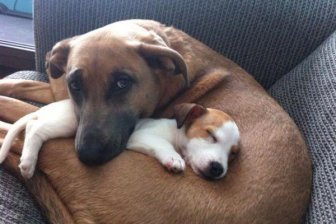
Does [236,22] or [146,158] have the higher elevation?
[236,22]

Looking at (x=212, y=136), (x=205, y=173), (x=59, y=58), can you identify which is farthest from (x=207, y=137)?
(x=59, y=58)

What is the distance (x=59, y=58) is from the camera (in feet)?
4.85

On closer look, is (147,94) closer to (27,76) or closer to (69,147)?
A: (69,147)

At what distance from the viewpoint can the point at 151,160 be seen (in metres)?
1.23

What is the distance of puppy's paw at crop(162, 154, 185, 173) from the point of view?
1195 mm

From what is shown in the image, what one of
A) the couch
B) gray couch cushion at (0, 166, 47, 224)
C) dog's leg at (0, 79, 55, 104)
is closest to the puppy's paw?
gray couch cushion at (0, 166, 47, 224)

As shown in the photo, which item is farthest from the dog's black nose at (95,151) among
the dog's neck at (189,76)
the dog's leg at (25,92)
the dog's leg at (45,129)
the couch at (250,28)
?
the couch at (250,28)

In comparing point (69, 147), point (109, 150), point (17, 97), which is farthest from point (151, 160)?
point (17, 97)

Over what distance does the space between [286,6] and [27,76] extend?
1.08 m

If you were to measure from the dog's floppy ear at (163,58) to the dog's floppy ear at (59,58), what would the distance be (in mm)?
274

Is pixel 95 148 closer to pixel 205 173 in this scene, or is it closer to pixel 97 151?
pixel 97 151

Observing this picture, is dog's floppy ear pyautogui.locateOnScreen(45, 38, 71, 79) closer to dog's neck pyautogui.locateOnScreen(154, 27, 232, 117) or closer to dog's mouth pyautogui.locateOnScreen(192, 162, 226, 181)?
dog's neck pyautogui.locateOnScreen(154, 27, 232, 117)

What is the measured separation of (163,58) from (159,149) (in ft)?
0.96

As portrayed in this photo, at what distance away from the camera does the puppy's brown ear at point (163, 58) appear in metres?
1.33
